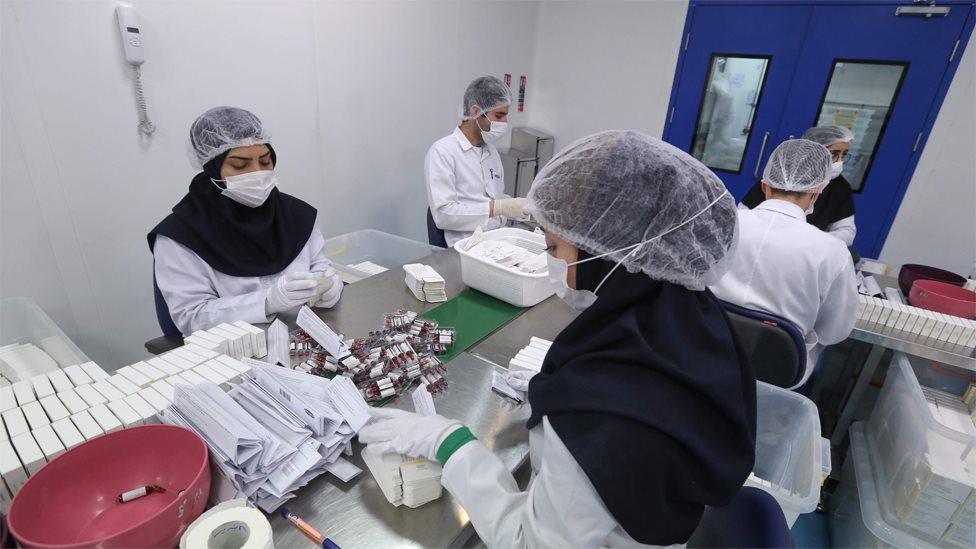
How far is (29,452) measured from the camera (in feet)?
2.80

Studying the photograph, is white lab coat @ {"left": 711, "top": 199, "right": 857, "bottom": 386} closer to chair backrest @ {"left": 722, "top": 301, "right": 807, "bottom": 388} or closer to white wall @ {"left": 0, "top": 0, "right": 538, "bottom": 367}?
chair backrest @ {"left": 722, "top": 301, "right": 807, "bottom": 388}

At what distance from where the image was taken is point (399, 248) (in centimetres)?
310

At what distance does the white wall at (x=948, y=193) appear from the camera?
3551mm

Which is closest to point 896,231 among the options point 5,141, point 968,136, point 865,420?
point 968,136

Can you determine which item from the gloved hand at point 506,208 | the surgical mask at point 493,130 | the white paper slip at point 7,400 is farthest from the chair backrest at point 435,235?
the white paper slip at point 7,400

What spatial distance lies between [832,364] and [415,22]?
3.90m

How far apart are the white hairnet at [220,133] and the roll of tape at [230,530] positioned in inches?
54.6

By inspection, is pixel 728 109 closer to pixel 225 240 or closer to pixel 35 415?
pixel 225 240

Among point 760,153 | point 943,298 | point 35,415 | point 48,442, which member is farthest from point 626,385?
point 760,153

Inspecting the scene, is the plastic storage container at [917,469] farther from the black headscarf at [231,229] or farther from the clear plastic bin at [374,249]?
the black headscarf at [231,229]

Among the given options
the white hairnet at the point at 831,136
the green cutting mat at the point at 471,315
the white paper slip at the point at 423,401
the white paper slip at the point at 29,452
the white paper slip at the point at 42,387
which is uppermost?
the white hairnet at the point at 831,136

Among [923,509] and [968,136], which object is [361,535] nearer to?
[923,509]

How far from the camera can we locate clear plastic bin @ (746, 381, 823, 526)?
1.39m

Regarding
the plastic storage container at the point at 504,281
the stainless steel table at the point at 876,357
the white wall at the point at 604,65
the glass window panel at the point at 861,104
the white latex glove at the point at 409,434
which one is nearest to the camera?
the white latex glove at the point at 409,434
